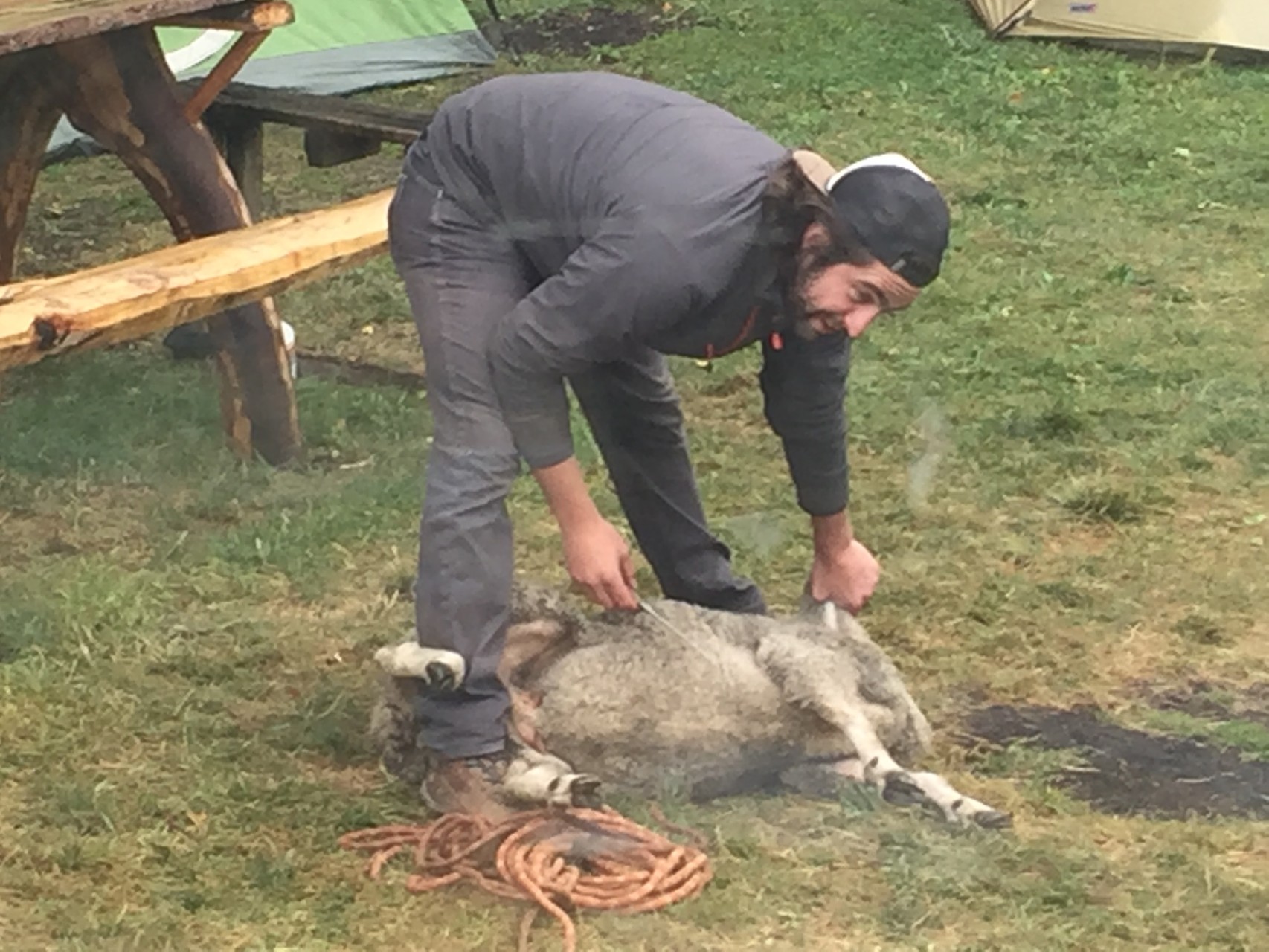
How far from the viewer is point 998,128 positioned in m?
9.48

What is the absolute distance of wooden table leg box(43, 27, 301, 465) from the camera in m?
5.23

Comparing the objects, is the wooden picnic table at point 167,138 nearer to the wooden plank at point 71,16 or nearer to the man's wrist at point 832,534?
the wooden plank at point 71,16

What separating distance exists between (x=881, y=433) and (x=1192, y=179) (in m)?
3.51

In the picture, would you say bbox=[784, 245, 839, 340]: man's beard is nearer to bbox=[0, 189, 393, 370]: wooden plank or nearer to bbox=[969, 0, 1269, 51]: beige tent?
bbox=[0, 189, 393, 370]: wooden plank

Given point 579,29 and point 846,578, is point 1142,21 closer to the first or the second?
point 579,29

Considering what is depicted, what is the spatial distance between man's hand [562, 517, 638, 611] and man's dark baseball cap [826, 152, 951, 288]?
27.7 inches

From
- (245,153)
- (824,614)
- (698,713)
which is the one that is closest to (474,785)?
(698,713)

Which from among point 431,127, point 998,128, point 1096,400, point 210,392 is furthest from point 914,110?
point 431,127

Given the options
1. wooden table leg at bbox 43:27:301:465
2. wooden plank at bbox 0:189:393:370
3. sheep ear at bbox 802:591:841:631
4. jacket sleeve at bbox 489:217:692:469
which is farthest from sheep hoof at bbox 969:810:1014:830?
wooden table leg at bbox 43:27:301:465

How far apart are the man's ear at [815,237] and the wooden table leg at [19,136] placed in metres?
2.87

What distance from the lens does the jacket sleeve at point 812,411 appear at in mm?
3617

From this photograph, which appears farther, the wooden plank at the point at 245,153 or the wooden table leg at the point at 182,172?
the wooden plank at the point at 245,153

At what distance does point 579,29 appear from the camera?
472 inches

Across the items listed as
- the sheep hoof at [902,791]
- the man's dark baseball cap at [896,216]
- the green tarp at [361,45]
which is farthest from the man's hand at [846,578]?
the green tarp at [361,45]
